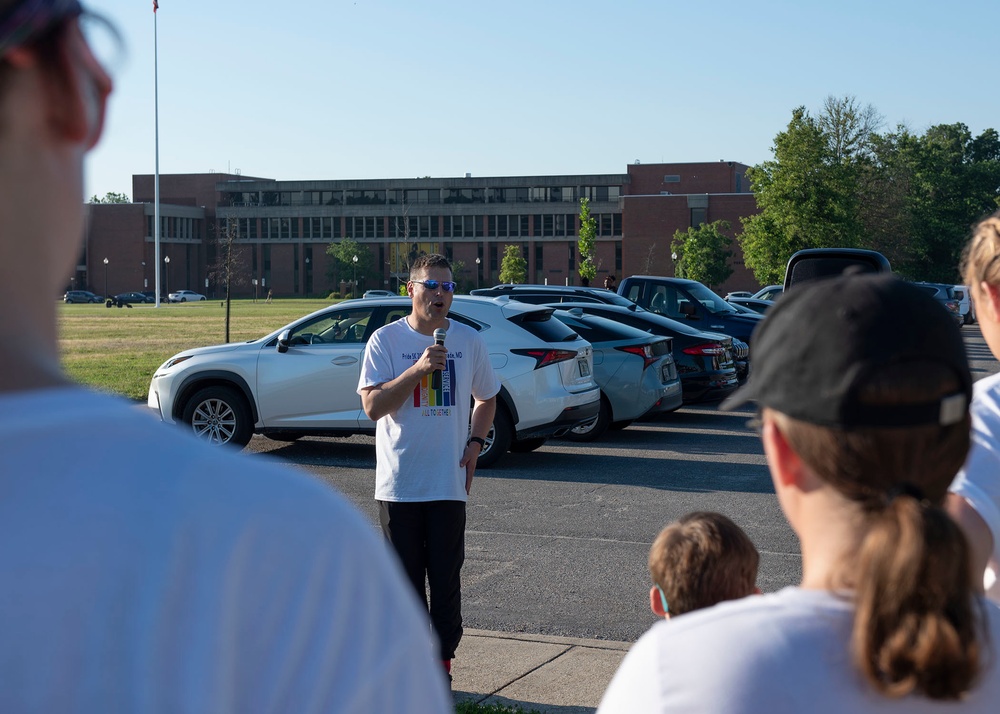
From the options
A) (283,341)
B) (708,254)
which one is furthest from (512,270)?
(283,341)

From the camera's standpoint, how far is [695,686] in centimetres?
138

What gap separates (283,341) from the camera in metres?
12.3

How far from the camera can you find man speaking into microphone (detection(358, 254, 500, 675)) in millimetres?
5168

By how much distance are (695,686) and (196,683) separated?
766 mm

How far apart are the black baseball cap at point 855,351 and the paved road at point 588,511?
4.87 meters

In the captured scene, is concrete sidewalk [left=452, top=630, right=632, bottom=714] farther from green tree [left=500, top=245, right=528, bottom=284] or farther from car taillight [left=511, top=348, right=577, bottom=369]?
green tree [left=500, top=245, right=528, bottom=284]

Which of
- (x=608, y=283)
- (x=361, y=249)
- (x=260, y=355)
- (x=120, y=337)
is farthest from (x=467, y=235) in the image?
(x=260, y=355)

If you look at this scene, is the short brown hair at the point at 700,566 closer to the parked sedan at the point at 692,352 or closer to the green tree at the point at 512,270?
the parked sedan at the point at 692,352

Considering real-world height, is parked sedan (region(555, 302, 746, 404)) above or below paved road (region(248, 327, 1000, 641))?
above

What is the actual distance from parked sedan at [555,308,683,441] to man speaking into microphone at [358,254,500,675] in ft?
26.1

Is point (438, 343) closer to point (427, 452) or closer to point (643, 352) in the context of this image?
point (427, 452)

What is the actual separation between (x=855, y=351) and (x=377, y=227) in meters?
120

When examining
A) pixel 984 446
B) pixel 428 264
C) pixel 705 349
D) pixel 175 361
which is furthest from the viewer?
pixel 705 349

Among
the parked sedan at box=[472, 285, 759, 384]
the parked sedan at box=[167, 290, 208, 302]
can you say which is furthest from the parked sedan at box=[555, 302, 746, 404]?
the parked sedan at box=[167, 290, 208, 302]
